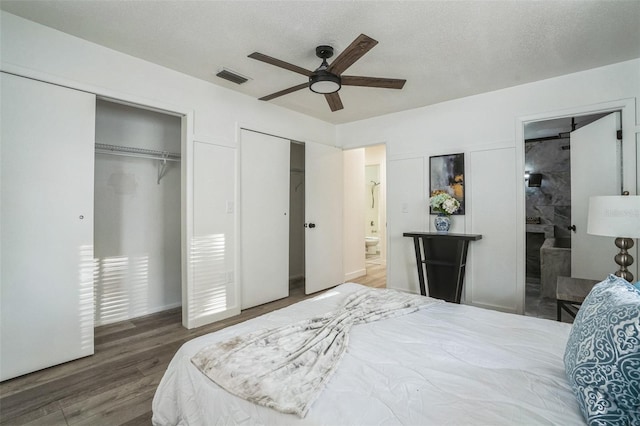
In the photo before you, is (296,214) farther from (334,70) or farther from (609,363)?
(609,363)

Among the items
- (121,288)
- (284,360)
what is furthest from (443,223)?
(121,288)

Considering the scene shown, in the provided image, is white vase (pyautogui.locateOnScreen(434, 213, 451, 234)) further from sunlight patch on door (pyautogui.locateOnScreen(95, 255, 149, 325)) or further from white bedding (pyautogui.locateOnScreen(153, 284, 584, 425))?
sunlight patch on door (pyautogui.locateOnScreen(95, 255, 149, 325))

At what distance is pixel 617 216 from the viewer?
7.15ft

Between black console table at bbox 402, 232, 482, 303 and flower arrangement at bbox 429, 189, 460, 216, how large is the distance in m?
0.30

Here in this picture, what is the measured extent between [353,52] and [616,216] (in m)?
2.21

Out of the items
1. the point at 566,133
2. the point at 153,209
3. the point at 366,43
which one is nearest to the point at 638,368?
the point at 366,43

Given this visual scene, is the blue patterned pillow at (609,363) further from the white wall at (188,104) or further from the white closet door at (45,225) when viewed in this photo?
the white closet door at (45,225)

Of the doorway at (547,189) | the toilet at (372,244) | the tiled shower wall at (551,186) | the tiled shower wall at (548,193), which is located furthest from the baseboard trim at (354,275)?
the tiled shower wall at (551,186)

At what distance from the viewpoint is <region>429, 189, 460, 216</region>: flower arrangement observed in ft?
12.0

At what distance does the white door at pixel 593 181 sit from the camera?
118 inches

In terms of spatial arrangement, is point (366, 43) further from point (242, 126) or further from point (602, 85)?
point (602, 85)

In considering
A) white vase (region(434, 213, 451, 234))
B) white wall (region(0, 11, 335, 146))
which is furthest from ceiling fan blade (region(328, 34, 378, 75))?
white vase (region(434, 213, 451, 234))

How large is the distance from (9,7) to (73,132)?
2.86 ft

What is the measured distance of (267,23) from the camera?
2246 millimetres
